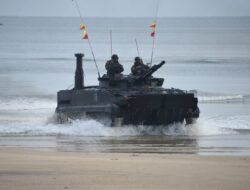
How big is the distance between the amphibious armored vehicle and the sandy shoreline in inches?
265

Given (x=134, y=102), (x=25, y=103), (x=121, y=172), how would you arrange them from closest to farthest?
(x=121, y=172), (x=134, y=102), (x=25, y=103)

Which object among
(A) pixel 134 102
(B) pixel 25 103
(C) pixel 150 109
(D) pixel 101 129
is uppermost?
(B) pixel 25 103

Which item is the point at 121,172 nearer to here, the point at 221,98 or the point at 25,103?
the point at 25,103

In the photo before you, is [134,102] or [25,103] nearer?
[134,102]

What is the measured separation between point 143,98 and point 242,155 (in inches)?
224

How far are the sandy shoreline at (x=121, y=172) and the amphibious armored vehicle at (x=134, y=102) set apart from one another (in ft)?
22.1

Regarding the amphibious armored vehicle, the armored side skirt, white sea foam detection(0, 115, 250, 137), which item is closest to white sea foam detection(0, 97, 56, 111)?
white sea foam detection(0, 115, 250, 137)

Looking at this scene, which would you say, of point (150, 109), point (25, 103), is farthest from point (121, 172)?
point (25, 103)

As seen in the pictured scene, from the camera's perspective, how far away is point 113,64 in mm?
23484

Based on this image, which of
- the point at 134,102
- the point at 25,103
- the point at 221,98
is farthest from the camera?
the point at 221,98

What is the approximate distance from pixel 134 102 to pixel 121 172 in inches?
366

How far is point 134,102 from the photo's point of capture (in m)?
22.0

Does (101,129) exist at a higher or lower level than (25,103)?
lower

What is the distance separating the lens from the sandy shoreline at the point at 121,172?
1160cm
